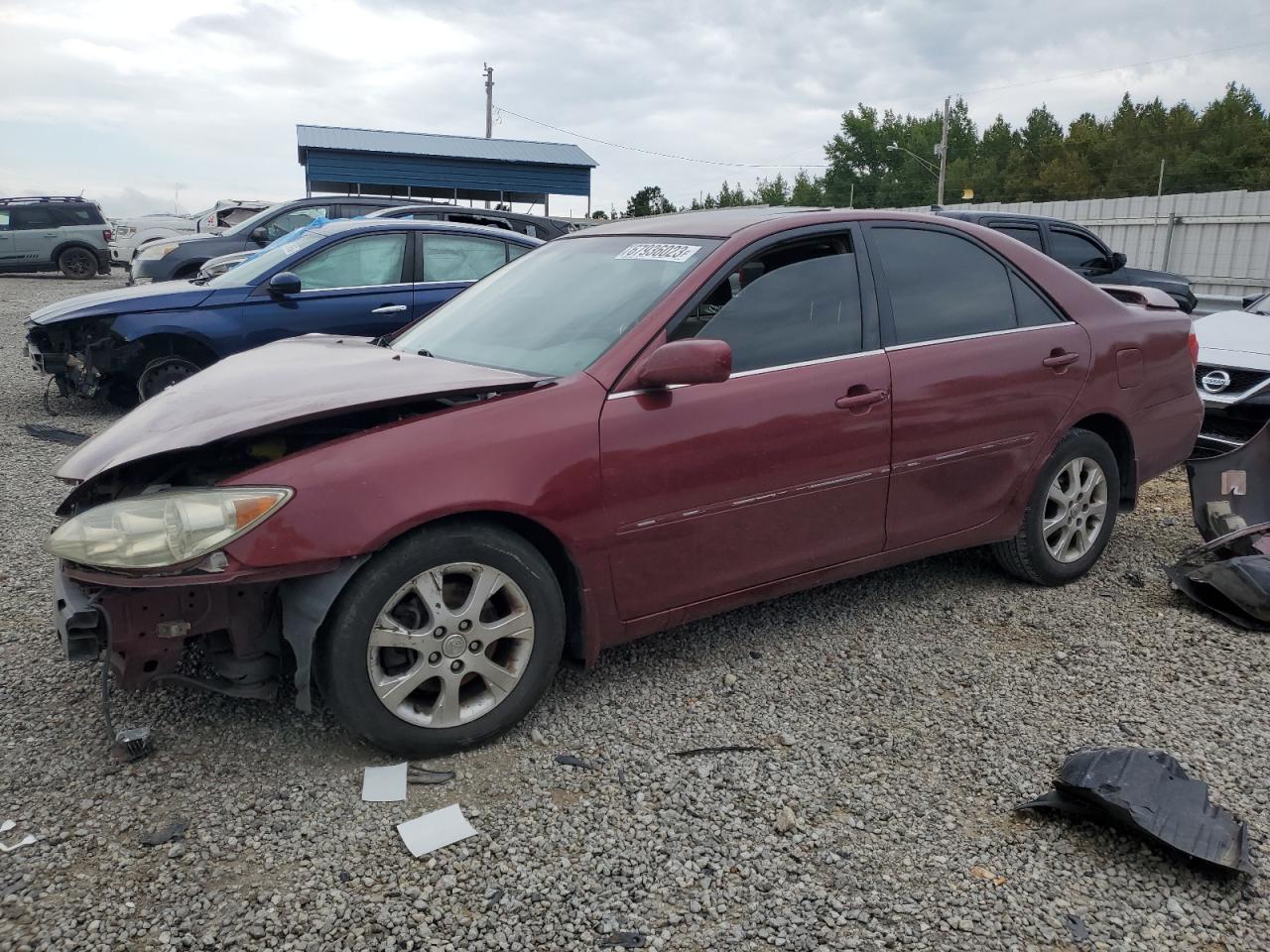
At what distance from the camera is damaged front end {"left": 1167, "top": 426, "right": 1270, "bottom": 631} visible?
4340mm

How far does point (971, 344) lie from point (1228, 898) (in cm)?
227

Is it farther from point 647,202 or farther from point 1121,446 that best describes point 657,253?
point 647,202

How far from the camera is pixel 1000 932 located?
2432 millimetres

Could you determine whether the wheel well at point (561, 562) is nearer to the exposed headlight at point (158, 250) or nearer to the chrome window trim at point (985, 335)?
the chrome window trim at point (985, 335)

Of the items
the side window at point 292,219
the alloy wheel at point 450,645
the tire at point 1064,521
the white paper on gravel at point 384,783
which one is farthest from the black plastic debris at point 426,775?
the side window at point 292,219

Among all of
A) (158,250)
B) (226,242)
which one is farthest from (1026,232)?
(158,250)

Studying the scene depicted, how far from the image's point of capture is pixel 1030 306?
Result: 4.44 metres

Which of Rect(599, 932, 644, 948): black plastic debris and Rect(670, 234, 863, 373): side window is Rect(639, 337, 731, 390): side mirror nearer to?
Rect(670, 234, 863, 373): side window

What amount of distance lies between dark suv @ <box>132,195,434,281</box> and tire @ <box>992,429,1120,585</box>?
11.7m

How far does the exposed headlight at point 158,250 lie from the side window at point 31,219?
12.6 meters

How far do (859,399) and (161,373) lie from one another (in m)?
6.10

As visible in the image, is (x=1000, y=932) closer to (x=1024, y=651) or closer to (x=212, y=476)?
(x=1024, y=651)

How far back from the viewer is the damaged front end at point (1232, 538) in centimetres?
434

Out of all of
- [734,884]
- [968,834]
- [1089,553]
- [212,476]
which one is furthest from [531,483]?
[1089,553]
